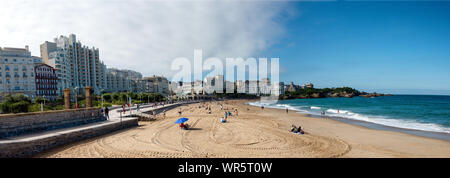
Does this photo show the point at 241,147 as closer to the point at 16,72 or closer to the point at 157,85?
the point at 16,72

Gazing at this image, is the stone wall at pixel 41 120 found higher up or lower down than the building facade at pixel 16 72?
lower down

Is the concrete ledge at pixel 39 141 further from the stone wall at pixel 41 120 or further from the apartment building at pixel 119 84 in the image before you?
the apartment building at pixel 119 84

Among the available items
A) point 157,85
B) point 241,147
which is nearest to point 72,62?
point 157,85

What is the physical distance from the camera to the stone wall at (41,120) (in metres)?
9.74

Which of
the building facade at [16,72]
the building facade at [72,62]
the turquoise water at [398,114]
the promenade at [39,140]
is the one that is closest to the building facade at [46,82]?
the building facade at [16,72]

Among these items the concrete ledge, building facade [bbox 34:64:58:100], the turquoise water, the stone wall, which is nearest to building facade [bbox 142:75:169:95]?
building facade [bbox 34:64:58:100]

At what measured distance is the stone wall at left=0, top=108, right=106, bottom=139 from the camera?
974cm

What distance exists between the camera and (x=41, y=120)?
36.9 feet

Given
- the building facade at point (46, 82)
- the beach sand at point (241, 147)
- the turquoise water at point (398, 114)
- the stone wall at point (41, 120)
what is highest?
the building facade at point (46, 82)

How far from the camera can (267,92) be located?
133 meters

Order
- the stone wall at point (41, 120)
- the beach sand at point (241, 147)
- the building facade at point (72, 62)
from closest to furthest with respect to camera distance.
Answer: the beach sand at point (241, 147) < the stone wall at point (41, 120) < the building facade at point (72, 62)

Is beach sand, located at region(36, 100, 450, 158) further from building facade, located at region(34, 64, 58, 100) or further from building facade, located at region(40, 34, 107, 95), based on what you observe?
building facade, located at region(40, 34, 107, 95)
